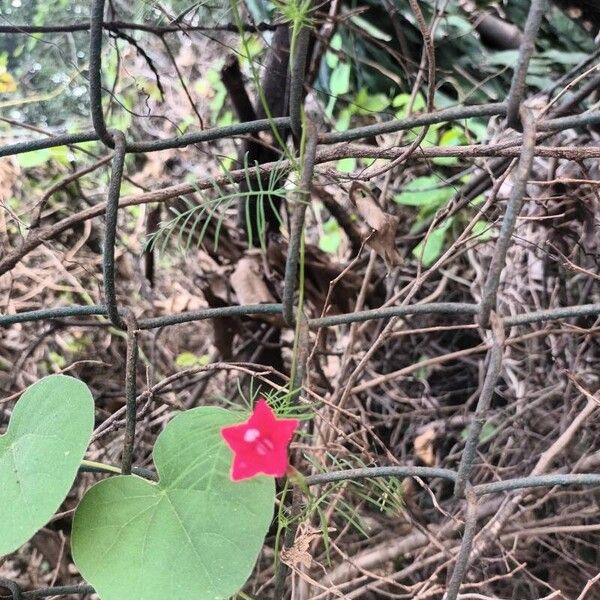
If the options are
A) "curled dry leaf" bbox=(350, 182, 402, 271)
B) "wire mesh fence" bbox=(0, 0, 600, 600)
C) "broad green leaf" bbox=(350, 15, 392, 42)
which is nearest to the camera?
"wire mesh fence" bbox=(0, 0, 600, 600)

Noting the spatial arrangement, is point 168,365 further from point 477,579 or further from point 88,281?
point 477,579

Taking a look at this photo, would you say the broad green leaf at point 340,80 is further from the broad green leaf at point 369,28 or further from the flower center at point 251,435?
the flower center at point 251,435

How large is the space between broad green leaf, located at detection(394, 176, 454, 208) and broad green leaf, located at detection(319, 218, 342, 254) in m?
0.14

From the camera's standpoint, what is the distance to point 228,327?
3.11 feet

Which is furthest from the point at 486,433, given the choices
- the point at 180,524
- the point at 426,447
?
the point at 180,524

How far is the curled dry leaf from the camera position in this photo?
593 millimetres

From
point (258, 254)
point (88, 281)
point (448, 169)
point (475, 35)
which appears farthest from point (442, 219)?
point (475, 35)

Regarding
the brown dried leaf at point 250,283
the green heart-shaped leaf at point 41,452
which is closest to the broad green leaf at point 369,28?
the brown dried leaf at point 250,283

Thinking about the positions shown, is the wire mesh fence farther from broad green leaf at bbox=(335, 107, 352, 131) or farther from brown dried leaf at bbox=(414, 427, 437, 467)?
broad green leaf at bbox=(335, 107, 352, 131)

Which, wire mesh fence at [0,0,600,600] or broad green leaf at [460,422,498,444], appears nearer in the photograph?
wire mesh fence at [0,0,600,600]

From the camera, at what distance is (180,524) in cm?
43

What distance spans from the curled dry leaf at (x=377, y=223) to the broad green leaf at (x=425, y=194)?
22.5 inches

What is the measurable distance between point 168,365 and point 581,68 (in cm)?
91

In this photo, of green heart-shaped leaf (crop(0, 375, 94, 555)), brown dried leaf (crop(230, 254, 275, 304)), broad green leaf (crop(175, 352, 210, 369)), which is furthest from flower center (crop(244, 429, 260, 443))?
broad green leaf (crop(175, 352, 210, 369))
